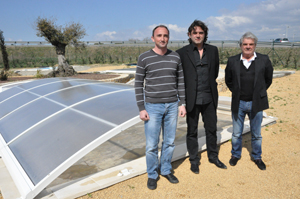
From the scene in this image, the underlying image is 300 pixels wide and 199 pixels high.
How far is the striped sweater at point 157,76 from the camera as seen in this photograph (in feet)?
9.62

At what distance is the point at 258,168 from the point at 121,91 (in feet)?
9.40

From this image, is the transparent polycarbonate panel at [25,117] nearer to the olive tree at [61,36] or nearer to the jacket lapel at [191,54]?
the jacket lapel at [191,54]

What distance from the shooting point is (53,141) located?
346 centimetres

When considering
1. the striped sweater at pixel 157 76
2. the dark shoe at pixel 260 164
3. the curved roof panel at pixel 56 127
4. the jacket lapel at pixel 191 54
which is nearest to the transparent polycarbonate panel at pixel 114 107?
the curved roof panel at pixel 56 127

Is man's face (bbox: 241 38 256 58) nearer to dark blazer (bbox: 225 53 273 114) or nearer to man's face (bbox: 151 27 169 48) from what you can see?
dark blazer (bbox: 225 53 273 114)

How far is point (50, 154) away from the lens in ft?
10.6

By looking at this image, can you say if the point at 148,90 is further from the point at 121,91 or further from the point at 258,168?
the point at 258,168

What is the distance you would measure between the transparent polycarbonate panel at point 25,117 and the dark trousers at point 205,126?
248 centimetres

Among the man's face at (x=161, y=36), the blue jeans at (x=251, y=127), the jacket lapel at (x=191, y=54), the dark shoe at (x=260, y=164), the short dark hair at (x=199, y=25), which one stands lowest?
the dark shoe at (x=260, y=164)

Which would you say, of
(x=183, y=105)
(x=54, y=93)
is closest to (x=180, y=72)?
(x=183, y=105)

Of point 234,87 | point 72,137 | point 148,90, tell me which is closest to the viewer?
point 148,90

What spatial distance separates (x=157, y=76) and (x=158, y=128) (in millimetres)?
703

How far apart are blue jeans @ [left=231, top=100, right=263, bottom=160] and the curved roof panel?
166 cm

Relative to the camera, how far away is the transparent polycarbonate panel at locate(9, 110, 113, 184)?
10.1 feet
